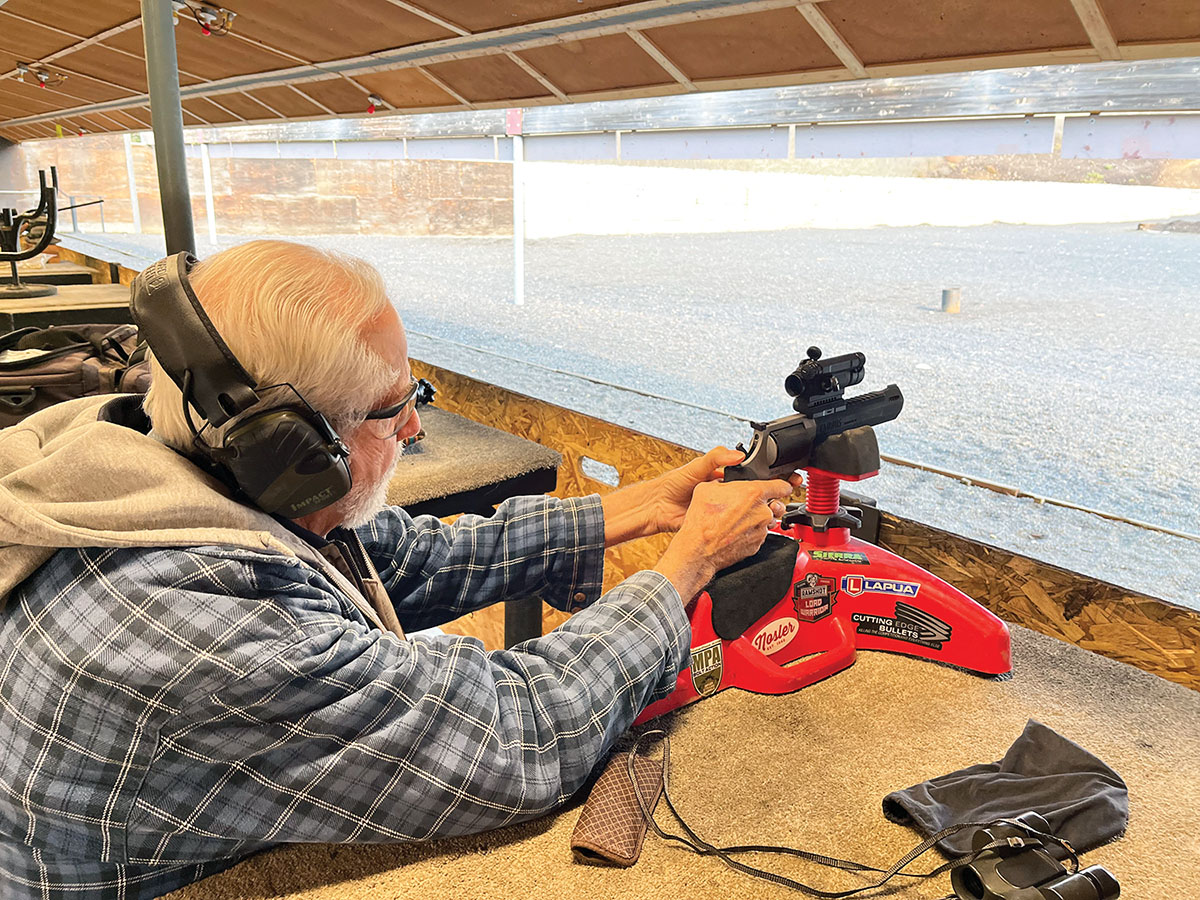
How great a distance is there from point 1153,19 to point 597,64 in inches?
39.9

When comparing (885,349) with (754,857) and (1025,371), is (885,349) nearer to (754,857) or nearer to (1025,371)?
(1025,371)

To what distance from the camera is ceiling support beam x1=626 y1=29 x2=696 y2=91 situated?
1536mm

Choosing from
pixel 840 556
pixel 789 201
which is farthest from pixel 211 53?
pixel 840 556

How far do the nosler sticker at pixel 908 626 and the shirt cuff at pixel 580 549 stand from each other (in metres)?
0.38

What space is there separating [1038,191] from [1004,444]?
47 centimetres

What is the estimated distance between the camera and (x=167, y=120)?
184 cm

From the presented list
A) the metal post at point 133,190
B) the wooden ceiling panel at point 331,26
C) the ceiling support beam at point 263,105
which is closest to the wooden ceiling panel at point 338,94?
the wooden ceiling panel at point 331,26

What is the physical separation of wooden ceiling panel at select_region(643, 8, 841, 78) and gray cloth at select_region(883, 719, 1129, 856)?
105 cm

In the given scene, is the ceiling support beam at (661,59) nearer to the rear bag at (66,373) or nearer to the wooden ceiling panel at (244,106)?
the rear bag at (66,373)

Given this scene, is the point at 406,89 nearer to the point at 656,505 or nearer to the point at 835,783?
the point at 656,505

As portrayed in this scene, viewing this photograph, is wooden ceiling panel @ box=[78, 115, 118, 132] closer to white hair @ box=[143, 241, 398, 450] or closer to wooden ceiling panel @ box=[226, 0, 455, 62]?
wooden ceiling panel @ box=[226, 0, 455, 62]

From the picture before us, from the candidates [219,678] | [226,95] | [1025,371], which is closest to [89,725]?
[219,678]

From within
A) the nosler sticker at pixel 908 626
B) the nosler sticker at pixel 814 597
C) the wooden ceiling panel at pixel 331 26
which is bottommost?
the nosler sticker at pixel 908 626

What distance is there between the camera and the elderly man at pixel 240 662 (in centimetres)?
67
